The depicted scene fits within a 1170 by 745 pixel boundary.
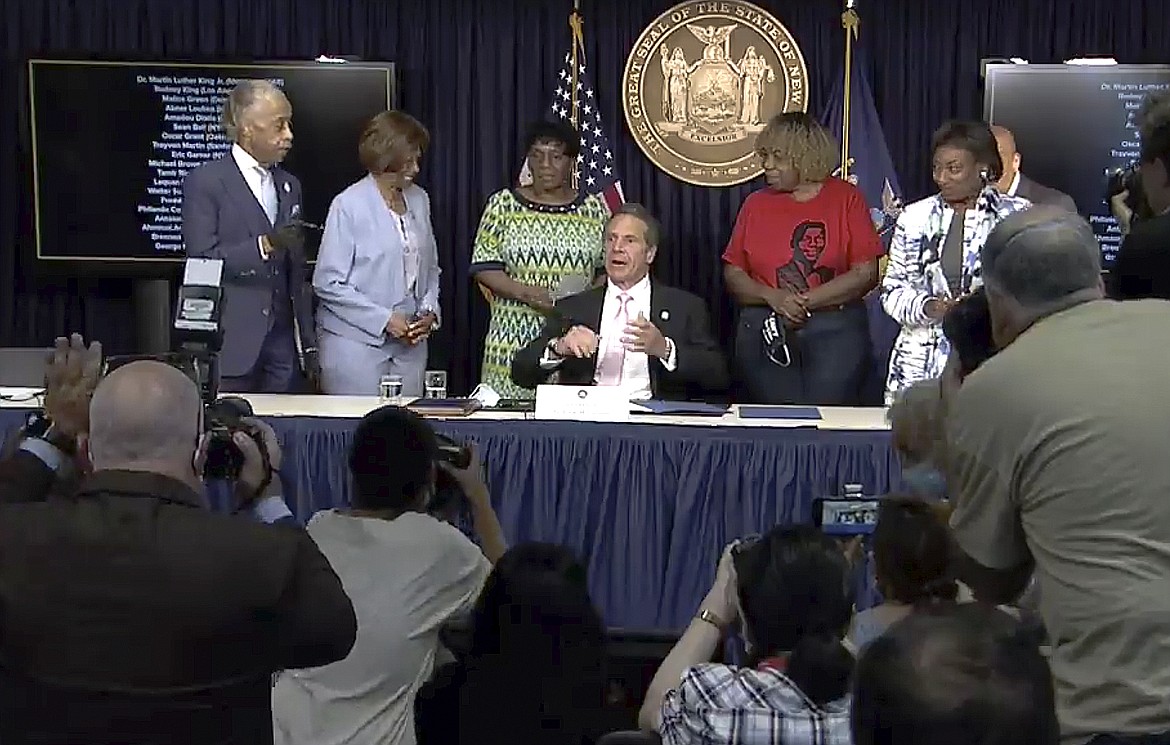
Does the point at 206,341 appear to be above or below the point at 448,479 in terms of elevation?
above

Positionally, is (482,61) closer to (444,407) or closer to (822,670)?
(444,407)

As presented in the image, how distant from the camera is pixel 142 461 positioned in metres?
1.76

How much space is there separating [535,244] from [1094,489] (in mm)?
3226

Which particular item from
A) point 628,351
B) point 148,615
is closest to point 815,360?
point 628,351

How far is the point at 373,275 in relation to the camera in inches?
186

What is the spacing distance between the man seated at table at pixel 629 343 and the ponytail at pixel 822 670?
2.29 metres

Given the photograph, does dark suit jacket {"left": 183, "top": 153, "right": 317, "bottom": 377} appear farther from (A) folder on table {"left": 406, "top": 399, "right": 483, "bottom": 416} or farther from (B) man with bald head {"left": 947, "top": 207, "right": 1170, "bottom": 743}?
(B) man with bald head {"left": 947, "top": 207, "right": 1170, "bottom": 743}

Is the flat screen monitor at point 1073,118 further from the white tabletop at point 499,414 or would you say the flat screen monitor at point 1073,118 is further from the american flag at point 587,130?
the white tabletop at point 499,414

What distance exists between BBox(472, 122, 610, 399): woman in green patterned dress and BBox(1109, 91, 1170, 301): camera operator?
102 inches

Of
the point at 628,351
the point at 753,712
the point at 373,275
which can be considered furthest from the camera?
the point at 373,275

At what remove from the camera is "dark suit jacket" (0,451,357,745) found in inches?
64.3

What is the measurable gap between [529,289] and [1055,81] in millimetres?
2301

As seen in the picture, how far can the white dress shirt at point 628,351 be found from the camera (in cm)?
414

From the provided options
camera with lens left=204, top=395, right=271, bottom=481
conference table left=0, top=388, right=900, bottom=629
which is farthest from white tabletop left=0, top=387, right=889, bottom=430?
camera with lens left=204, top=395, right=271, bottom=481
